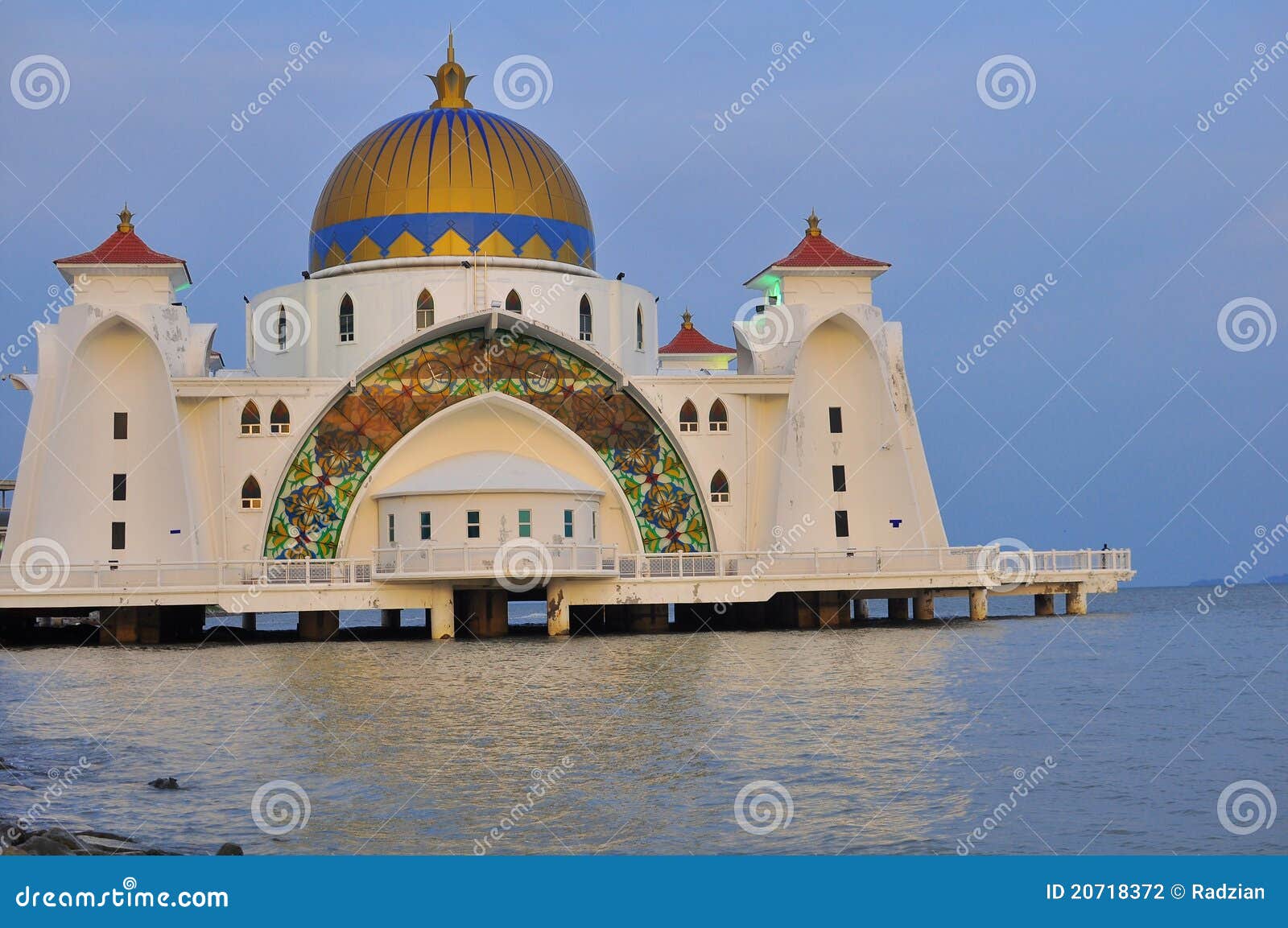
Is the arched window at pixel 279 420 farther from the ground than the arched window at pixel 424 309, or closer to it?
closer to it

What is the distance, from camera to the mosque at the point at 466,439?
41.0 m

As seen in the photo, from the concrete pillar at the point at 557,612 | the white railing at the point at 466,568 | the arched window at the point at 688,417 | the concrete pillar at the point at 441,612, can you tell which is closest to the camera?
the white railing at the point at 466,568

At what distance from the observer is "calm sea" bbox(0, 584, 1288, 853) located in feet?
58.0

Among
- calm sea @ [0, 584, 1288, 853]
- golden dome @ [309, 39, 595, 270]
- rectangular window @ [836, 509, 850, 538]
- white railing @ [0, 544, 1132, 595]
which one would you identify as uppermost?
golden dome @ [309, 39, 595, 270]

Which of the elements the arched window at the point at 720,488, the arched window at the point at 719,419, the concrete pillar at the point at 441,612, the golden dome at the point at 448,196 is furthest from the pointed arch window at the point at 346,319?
the arched window at the point at 720,488

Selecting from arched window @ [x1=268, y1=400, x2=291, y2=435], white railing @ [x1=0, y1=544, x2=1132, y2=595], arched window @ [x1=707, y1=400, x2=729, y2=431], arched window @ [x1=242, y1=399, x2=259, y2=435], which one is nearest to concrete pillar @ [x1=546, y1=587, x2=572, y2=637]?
white railing @ [x1=0, y1=544, x2=1132, y2=595]

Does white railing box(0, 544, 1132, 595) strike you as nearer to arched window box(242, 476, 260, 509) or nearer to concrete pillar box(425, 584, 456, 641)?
concrete pillar box(425, 584, 456, 641)

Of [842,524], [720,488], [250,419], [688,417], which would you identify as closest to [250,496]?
[250,419]

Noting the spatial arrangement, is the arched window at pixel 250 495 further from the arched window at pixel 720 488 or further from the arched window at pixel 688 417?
the arched window at pixel 720 488

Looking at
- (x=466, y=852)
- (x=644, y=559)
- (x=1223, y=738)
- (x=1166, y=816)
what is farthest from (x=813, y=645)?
(x=466, y=852)

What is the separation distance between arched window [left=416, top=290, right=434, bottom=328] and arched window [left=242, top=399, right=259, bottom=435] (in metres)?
5.01

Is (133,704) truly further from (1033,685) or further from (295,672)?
(1033,685)

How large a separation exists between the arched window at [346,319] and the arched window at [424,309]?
1855 millimetres

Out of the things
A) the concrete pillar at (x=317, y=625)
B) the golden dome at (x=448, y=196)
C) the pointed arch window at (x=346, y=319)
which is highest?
the golden dome at (x=448, y=196)
